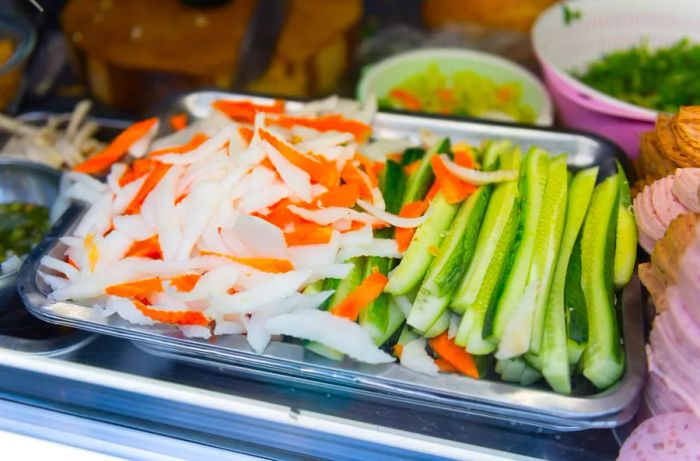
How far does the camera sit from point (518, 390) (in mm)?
1221

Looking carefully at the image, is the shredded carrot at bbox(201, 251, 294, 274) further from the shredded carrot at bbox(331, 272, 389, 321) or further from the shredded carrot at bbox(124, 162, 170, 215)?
the shredded carrot at bbox(124, 162, 170, 215)

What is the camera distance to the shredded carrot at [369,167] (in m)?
1.62

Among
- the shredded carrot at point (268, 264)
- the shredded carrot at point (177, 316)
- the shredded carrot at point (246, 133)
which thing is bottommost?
the shredded carrot at point (177, 316)

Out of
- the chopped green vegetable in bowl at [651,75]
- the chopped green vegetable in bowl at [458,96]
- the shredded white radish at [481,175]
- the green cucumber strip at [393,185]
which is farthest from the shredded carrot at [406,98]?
the shredded white radish at [481,175]

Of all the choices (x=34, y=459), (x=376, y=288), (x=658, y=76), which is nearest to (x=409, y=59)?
(x=658, y=76)

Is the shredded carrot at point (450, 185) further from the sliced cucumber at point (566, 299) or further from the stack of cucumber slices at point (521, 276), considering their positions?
the sliced cucumber at point (566, 299)

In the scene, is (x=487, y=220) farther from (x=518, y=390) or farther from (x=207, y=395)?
(x=207, y=395)

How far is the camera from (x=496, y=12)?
9.57 feet

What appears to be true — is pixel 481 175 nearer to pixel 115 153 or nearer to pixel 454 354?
pixel 454 354

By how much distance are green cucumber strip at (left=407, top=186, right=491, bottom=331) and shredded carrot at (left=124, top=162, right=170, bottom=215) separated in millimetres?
693

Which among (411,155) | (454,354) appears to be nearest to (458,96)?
(411,155)

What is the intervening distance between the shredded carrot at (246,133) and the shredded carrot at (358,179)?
253 mm

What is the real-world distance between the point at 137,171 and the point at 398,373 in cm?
86

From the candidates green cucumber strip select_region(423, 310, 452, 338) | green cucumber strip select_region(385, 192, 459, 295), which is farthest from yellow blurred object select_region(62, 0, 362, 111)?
green cucumber strip select_region(423, 310, 452, 338)
